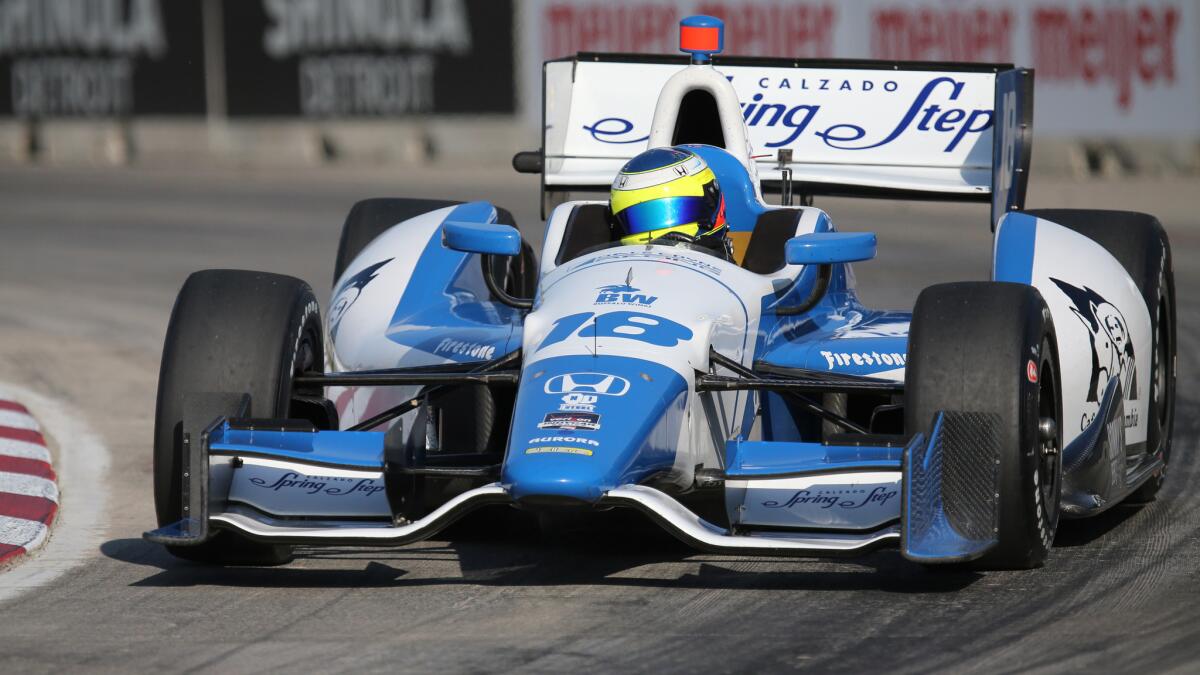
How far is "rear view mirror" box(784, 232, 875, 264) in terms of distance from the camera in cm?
716

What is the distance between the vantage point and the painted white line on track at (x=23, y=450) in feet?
30.3

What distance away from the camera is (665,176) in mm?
7859

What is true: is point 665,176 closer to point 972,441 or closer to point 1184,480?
point 972,441

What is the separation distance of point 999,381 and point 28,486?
4175 millimetres

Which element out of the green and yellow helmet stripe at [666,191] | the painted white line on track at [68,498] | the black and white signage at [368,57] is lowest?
the painted white line on track at [68,498]

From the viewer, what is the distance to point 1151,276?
8633mm

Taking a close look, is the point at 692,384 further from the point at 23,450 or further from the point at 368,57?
the point at 368,57

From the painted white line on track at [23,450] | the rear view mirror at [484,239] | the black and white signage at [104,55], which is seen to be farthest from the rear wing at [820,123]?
the black and white signage at [104,55]

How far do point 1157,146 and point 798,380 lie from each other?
17.8 m

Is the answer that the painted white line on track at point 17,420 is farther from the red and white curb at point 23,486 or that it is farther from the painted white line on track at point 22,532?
the painted white line on track at point 22,532

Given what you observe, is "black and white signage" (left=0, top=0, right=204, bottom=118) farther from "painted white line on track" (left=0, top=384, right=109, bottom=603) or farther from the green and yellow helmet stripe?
the green and yellow helmet stripe

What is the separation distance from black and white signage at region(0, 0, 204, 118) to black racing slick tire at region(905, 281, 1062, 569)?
2013 cm

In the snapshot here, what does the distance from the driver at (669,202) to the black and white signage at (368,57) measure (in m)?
17.0

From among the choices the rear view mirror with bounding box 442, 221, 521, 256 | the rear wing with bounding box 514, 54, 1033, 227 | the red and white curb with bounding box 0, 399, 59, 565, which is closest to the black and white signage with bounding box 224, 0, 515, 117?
the rear wing with bounding box 514, 54, 1033, 227
